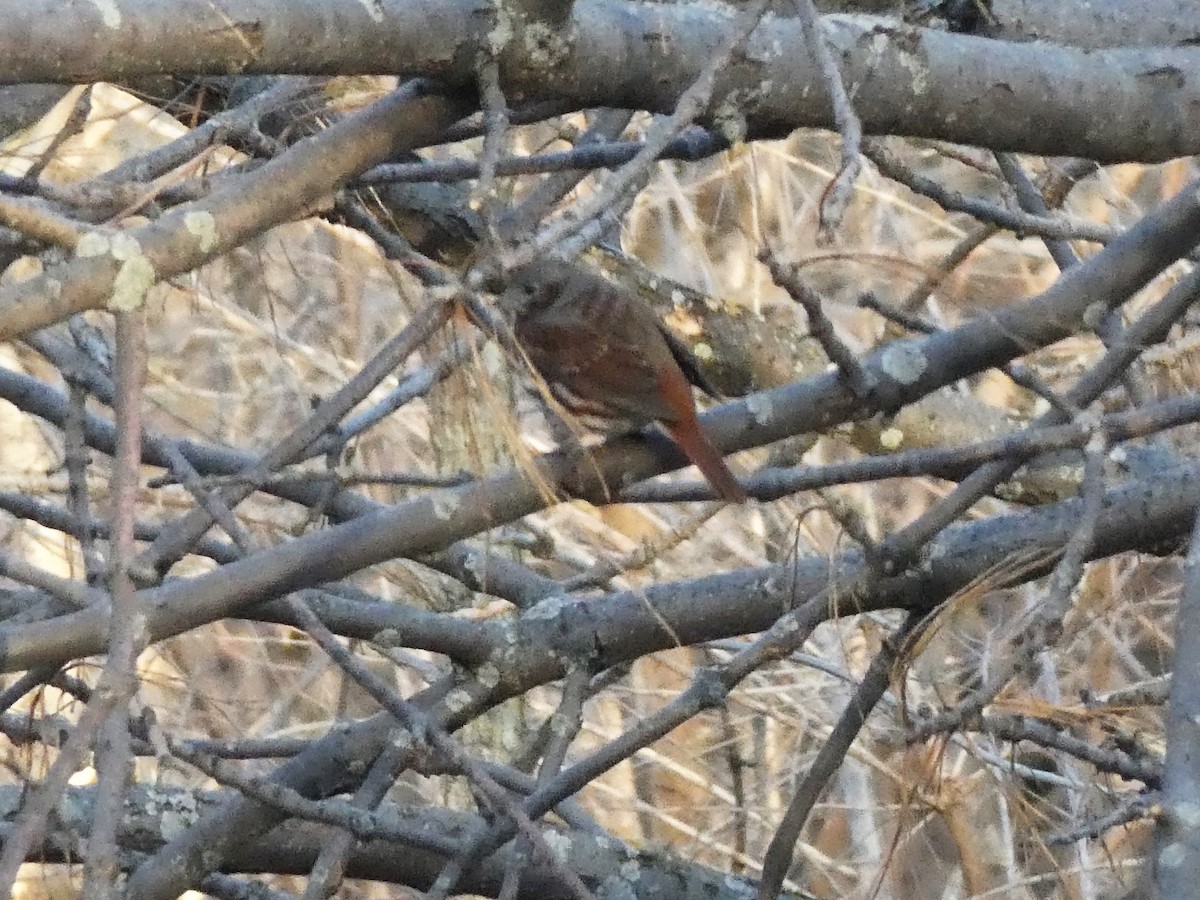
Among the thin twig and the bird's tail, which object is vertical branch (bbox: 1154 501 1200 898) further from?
the bird's tail

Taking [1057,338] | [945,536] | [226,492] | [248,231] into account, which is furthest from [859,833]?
[248,231]

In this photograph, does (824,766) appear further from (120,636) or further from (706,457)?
(120,636)

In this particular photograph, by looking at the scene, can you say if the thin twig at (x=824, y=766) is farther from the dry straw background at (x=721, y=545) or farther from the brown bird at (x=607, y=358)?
the dry straw background at (x=721, y=545)

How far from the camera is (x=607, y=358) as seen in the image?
2535 mm

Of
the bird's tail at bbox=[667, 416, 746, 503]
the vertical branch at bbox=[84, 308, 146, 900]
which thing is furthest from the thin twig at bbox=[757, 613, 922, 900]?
the vertical branch at bbox=[84, 308, 146, 900]

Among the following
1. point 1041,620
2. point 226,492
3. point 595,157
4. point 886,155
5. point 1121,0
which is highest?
point 1121,0

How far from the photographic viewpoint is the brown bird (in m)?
2.29

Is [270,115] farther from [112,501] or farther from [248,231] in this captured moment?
[112,501]

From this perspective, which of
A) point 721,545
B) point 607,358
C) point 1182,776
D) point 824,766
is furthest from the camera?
point 721,545

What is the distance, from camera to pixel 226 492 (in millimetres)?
1879

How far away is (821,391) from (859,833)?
3751 millimetres

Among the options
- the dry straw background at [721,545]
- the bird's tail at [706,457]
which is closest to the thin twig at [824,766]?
the bird's tail at [706,457]

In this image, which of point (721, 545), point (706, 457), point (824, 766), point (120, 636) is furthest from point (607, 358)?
point (721, 545)

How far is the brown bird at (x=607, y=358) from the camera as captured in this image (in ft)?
7.50
